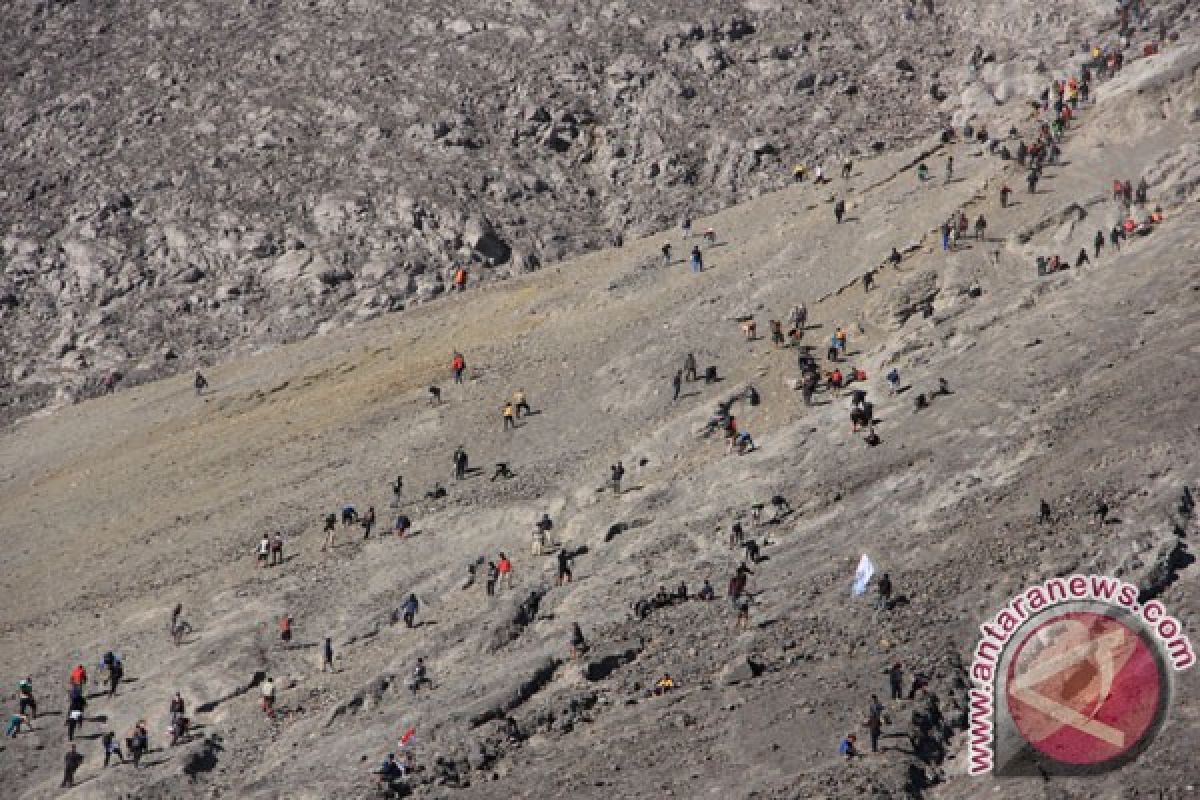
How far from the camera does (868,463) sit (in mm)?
45875

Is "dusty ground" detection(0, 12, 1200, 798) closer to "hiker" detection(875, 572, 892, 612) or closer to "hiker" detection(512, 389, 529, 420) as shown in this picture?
"hiker" detection(875, 572, 892, 612)

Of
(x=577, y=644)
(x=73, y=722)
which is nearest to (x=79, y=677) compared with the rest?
(x=73, y=722)

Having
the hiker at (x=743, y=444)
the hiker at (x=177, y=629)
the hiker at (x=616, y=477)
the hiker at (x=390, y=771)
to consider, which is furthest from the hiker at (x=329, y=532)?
the hiker at (x=390, y=771)

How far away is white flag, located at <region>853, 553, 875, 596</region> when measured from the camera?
38.4m

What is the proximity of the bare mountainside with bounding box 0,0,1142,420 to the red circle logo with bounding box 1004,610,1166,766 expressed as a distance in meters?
47.4

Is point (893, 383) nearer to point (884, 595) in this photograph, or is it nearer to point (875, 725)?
point (884, 595)

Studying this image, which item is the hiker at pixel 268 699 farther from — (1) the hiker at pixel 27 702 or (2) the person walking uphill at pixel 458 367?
(2) the person walking uphill at pixel 458 367

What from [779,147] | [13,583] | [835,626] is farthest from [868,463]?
[779,147]

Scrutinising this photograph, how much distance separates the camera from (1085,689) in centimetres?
3178

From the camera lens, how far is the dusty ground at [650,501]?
36.4 meters

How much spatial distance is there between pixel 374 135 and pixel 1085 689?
203 feet

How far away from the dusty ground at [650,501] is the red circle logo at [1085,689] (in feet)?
2.77

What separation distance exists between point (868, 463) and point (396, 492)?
15932mm

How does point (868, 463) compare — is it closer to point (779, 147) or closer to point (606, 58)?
point (779, 147)
